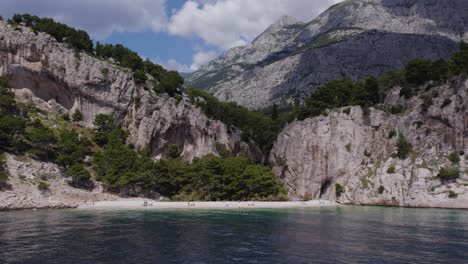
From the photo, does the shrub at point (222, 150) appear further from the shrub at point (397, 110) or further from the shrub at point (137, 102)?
the shrub at point (397, 110)

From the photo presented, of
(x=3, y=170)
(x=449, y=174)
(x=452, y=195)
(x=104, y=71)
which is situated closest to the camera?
(x=3, y=170)

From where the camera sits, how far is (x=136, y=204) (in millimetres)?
74562

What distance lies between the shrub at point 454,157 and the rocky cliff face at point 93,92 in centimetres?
5918

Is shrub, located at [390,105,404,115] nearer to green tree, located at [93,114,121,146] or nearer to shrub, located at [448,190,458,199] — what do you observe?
shrub, located at [448,190,458,199]

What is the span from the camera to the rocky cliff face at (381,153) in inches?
3364

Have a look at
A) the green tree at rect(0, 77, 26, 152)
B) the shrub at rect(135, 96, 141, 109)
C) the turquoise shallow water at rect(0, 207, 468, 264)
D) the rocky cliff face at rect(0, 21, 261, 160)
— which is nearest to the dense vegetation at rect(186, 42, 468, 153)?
the rocky cliff face at rect(0, 21, 261, 160)

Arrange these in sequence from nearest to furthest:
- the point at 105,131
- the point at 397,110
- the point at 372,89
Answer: the point at 105,131 < the point at 397,110 < the point at 372,89

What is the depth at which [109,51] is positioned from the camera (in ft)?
408

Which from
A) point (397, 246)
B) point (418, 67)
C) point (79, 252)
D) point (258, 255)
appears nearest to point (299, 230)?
point (397, 246)

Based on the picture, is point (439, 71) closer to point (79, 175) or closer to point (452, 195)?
point (452, 195)

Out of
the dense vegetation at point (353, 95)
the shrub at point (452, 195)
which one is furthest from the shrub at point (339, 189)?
the shrub at point (452, 195)

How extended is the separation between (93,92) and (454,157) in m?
87.5

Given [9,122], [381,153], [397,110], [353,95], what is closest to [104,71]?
[9,122]

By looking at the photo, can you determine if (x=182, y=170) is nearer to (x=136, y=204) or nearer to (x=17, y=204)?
(x=136, y=204)
